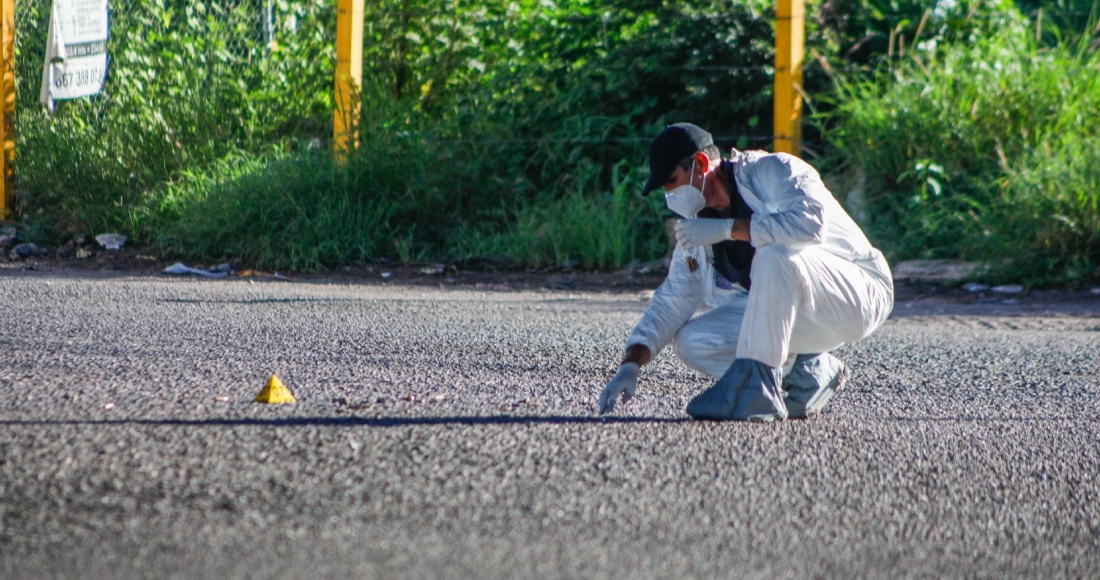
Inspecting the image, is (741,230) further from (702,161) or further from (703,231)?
(702,161)

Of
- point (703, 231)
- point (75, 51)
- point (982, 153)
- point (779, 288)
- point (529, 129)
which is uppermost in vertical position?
point (75, 51)

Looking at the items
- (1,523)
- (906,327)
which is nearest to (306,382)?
(1,523)

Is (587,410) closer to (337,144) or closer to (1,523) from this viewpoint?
(1,523)

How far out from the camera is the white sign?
8984 mm

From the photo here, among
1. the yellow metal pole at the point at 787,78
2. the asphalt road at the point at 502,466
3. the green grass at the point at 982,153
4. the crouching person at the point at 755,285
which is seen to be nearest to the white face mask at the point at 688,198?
the crouching person at the point at 755,285

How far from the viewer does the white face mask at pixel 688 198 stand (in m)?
3.55

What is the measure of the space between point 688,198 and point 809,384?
28.0 inches

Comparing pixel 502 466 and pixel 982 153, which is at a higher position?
pixel 982 153

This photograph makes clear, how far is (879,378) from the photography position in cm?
459

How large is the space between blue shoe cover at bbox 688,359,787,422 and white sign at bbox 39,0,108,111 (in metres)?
7.03

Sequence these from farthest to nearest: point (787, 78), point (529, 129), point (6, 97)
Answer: point (529, 129) < point (6, 97) < point (787, 78)

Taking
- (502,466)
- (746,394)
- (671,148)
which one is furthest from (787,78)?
(502,466)

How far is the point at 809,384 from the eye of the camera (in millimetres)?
3672

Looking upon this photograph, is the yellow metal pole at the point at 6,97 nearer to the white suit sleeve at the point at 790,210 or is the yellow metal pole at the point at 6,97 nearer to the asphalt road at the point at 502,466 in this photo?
the asphalt road at the point at 502,466
